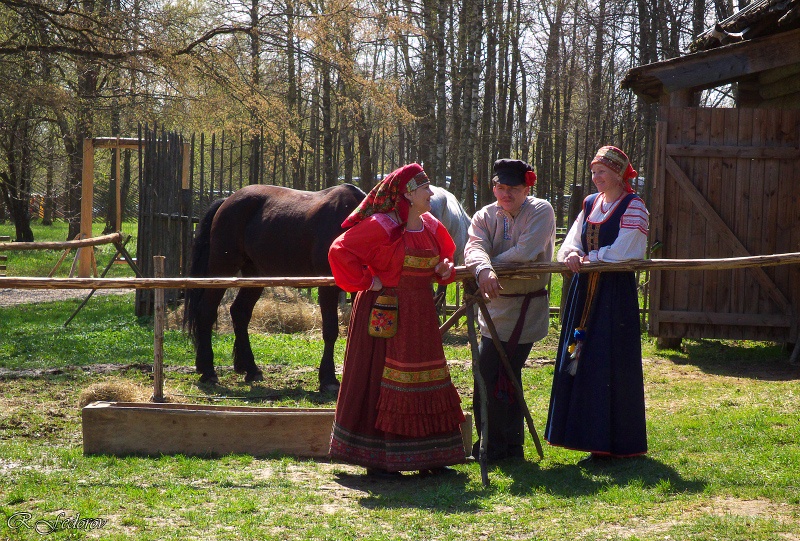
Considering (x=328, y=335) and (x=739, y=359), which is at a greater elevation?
(x=328, y=335)

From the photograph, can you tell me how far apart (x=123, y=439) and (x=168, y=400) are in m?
1.39

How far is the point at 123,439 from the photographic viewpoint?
205 inches

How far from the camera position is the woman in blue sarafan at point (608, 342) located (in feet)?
15.1

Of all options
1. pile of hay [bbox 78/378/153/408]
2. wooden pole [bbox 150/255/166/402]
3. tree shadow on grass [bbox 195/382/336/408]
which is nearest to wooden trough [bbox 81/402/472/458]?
wooden pole [bbox 150/255/166/402]

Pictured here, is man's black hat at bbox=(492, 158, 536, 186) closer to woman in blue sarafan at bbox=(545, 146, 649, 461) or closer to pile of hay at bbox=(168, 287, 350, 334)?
woman in blue sarafan at bbox=(545, 146, 649, 461)

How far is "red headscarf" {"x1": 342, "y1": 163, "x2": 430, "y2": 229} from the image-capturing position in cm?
449

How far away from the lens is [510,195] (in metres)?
4.77

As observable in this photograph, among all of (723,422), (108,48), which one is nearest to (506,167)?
(723,422)

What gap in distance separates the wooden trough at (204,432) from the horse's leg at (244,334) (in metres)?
2.60

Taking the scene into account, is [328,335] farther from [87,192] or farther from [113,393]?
[87,192]

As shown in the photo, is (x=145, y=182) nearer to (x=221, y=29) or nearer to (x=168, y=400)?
(x=221, y=29)

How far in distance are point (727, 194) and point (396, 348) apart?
5.32m

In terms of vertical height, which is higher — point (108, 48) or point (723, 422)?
point (108, 48)

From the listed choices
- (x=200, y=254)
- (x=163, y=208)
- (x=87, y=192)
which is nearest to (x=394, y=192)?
(x=200, y=254)
